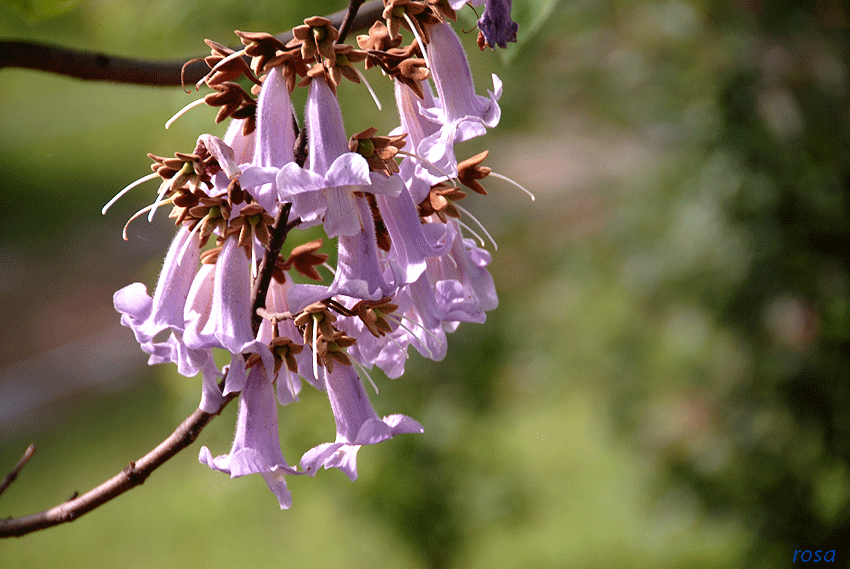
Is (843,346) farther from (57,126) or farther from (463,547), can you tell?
(57,126)

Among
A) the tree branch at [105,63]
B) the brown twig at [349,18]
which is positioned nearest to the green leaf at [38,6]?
the tree branch at [105,63]

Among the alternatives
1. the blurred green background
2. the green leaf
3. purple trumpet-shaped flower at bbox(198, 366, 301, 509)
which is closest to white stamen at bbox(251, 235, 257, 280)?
purple trumpet-shaped flower at bbox(198, 366, 301, 509)

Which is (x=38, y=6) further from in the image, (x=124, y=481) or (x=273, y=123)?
(x=124, y=481)

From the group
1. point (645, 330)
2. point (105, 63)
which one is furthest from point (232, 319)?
point (645, 330)

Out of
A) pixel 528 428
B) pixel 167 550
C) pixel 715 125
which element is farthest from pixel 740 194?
pixel 167 550

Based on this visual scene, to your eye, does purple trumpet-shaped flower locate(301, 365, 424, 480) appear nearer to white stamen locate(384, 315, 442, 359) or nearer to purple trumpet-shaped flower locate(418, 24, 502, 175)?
white stamen locate(384, 315, 442, 359)

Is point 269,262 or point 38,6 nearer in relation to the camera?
point 269,262
